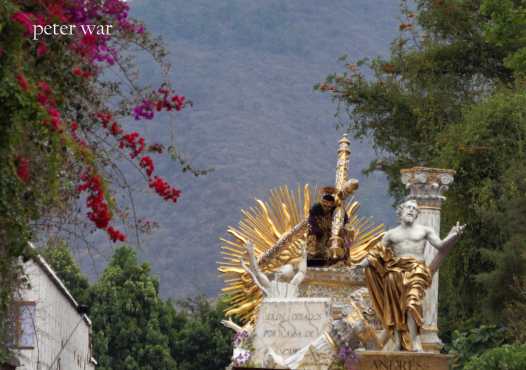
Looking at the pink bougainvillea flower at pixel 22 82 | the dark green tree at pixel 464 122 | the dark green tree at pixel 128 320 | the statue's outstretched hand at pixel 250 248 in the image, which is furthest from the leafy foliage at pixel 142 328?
the pink bougainvillea flower at pixel 22 82

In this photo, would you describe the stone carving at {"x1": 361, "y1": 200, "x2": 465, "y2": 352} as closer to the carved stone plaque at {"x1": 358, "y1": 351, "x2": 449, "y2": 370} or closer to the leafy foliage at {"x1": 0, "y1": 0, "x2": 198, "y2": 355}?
the carved stone plaque at {"x1": 358, "y1": 351, "x2": 449, "y2": 370}

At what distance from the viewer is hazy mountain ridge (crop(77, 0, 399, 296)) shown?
464 ft

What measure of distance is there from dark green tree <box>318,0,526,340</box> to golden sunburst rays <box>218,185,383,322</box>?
427 centimetres

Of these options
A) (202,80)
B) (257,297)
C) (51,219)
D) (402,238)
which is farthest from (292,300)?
(202,80)

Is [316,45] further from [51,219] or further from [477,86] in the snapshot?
[51,219]

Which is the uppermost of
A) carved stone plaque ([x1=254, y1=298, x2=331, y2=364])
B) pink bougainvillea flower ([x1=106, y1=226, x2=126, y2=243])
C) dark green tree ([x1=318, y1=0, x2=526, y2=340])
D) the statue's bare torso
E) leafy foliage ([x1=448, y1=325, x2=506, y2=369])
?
dark green tree ([x1=318, y1=0, x2=526, y2=340])

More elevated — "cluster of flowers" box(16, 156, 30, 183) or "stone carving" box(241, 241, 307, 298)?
"stone carving" box(241, 241, 307, 298)

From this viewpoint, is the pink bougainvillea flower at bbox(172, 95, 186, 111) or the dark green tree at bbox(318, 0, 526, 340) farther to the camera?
the dark green tree at bbox(318, 0, 526, 340)

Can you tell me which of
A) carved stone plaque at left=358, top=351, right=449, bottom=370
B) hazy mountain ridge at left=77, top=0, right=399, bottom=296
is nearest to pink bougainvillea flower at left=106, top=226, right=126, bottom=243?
carved stone plaque at left=358, top=351, right=449, bottom=370

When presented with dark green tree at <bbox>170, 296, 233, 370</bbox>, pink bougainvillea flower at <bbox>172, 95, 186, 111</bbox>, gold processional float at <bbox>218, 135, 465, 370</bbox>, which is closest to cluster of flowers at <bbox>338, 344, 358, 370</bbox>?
gold processional float at <bbox>218, 135, 465, 370</bbox>

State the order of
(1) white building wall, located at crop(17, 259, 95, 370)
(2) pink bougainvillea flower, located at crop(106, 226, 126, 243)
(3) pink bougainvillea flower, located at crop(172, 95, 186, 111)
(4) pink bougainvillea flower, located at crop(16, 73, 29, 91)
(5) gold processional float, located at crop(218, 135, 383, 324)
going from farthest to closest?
(1) white building wall, located at crop(17, 259, 95, 370)
(5) gold processional float, located at crop(218, 135, 383, 324)
(3) pink bougainvillea flower, located at crop(172, 95, 186, 111)
(2) pink bougainvillea flower, located at crop(106, 226, 126, 243)
(4) pink bougainvillea flower, located at crop(16, 73, 29, 91)

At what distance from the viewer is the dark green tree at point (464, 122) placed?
108 ft

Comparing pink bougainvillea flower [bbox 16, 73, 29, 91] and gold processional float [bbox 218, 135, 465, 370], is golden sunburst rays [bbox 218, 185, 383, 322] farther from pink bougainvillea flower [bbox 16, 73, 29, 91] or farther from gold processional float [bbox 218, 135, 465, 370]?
pink bougainvillea flower [bbox 16, 73, 29, 91]

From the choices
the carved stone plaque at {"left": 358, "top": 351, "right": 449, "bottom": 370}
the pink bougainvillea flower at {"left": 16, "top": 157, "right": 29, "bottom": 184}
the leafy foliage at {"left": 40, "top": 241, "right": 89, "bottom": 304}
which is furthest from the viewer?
the leafy foliage at {"left": 40, "top": 241, "right": 89, "bottom": 304}
